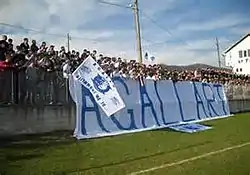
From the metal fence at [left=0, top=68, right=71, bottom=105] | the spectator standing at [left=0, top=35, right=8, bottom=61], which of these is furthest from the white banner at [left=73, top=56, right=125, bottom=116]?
the spectator standing at [left=0, top=35, right=8, bottom=61]

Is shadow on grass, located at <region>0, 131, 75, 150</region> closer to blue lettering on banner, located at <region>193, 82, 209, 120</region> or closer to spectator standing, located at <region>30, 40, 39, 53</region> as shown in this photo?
spectator standing, located at <region>30, 40, 39, 53</region>

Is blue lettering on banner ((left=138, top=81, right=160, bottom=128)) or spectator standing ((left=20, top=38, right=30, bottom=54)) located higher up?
spectator standing ((left=20, top=38, right=30, bottom=54))

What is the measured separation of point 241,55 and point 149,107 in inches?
1889

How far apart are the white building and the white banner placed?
151 feet

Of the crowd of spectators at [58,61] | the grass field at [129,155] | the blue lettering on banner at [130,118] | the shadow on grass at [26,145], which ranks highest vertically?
the crowd of spectators at [58,61]

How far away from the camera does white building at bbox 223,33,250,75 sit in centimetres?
6406

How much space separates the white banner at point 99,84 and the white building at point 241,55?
151ft

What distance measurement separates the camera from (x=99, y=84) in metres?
18.0

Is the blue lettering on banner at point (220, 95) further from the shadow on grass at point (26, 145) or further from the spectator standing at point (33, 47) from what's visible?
the spectator standing at point (33, 47)

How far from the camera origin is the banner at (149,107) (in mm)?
17812

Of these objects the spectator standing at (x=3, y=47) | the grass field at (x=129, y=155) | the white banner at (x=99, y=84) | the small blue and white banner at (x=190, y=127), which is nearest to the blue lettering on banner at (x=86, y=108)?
the white banner at (x=99, y=84)

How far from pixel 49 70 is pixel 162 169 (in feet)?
27.4

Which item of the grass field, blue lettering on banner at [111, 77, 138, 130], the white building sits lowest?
the grass field

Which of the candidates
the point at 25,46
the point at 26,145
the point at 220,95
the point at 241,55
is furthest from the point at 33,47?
the point at 241,55
